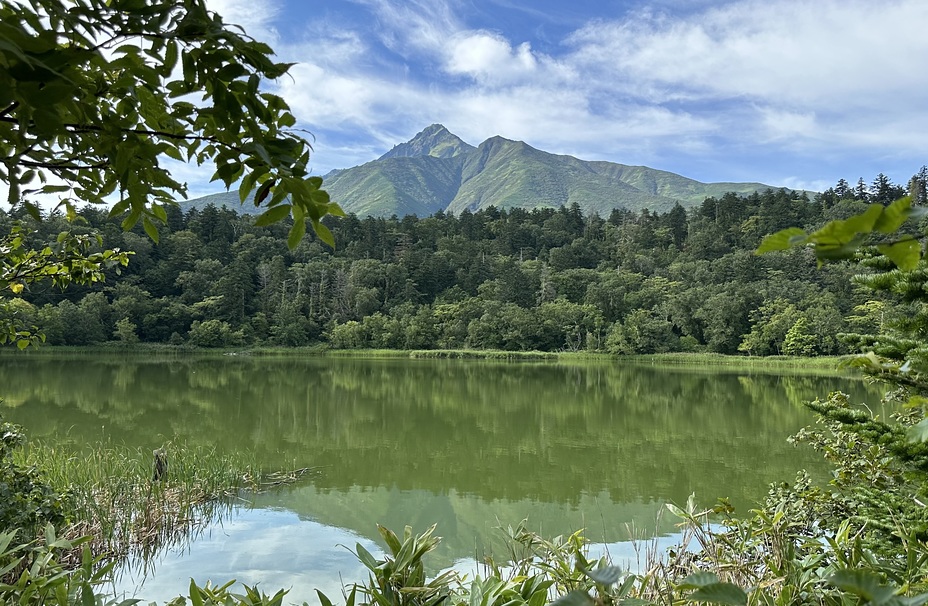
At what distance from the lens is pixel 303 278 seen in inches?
2206

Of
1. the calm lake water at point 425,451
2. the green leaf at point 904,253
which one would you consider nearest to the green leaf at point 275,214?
the green leaf at point 904,253

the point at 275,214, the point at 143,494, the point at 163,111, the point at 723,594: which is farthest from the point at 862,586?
the point at 143,494

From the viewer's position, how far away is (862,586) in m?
0.44

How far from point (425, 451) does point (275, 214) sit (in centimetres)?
967

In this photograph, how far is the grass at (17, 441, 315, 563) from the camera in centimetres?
484

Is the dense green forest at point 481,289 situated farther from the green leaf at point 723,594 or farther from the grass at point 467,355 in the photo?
the green leaf at point 723,594

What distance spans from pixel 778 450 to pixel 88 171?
11875 mm

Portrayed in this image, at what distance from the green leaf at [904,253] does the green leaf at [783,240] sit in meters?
0.09

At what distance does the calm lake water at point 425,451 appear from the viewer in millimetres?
5434

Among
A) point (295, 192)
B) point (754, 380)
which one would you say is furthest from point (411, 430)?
point (754, 380)

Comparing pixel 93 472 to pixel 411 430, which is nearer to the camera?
pixel 93 472

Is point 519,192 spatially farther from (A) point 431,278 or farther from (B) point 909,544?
(B) point 909,544

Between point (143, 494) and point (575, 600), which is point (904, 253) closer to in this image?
point (575, 600)

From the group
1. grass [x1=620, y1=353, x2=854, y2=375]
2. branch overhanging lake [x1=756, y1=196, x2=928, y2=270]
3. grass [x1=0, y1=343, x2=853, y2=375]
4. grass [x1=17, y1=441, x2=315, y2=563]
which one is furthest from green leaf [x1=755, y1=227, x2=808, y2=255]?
grass [x1=0, y1=343, x2=853, y2=375]
